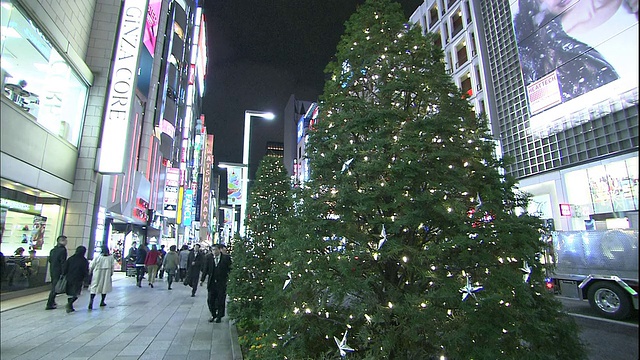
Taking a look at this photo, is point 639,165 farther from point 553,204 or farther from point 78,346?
point 553,204

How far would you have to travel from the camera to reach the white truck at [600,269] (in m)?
8.32

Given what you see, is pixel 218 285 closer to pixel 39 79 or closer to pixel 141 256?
pixel 39 79

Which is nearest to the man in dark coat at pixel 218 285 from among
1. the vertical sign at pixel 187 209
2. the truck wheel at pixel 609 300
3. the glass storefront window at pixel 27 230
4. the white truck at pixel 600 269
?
the glass storefront window at pixel 27 230

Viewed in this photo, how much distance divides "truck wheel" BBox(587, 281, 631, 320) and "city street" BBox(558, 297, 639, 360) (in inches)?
8.0

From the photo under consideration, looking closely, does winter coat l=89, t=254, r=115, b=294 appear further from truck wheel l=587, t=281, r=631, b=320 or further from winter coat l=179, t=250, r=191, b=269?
truck wheel l=587, t=281, r=631, b=320

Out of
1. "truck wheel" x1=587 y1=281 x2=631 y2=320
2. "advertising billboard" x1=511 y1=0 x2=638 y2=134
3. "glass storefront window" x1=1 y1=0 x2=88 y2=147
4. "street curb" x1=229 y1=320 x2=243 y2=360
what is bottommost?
"street curb" x1=229 y1=320 x2=243 y2=360

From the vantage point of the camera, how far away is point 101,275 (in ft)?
31.6

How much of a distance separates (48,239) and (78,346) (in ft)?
26.7

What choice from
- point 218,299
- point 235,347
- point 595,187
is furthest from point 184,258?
point 595,187

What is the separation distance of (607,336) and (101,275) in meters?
12.5

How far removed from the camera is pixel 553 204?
58.7 feet

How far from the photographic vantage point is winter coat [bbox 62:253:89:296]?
835cm

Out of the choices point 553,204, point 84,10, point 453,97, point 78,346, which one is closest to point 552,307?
point 453,97

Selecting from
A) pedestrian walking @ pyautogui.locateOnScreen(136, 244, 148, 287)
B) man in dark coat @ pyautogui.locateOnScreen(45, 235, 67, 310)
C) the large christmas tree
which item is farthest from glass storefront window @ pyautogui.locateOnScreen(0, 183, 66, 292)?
the large christmas tree
